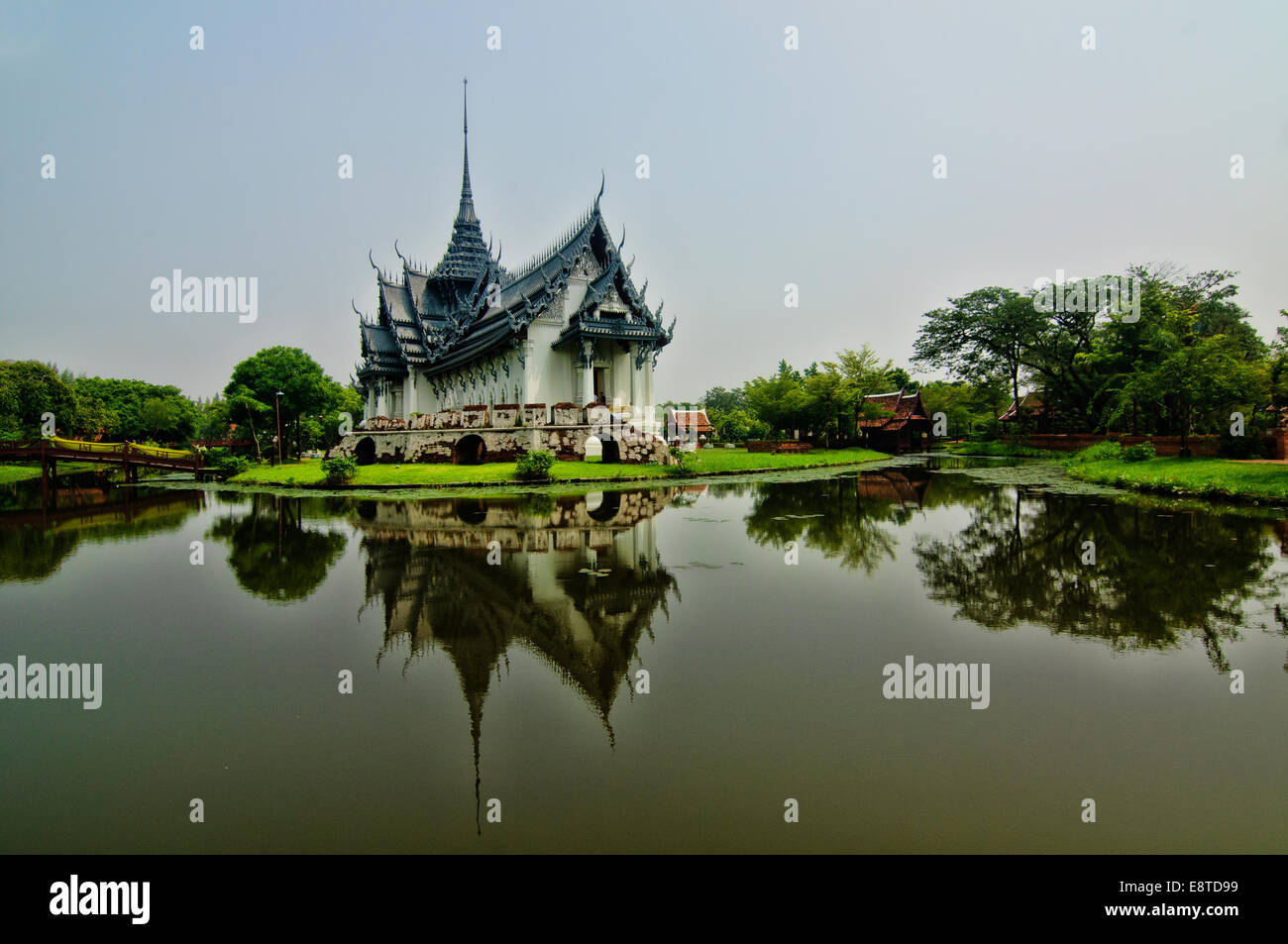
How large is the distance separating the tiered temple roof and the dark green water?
2163 centimetres

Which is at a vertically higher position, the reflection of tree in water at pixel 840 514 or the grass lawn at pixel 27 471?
the grass lawn at pixel 27 471

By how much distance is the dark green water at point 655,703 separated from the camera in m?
2.96

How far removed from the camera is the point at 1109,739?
3.58 meters

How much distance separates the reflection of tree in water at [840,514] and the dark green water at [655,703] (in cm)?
57

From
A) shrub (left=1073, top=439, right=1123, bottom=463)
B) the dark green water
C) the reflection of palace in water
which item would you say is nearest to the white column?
the reflection of palace in water

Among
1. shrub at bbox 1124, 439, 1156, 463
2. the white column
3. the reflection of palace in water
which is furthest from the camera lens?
the white column

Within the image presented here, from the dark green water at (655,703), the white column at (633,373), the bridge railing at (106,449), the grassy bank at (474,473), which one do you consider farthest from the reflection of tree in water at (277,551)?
the bridge railing at (106,449)

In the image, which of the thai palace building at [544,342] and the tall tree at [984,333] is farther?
the tall tree at [984,333]

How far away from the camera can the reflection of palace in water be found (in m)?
5.03

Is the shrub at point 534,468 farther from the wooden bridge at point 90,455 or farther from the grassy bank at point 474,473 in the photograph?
the wooden bridge at point 90,455

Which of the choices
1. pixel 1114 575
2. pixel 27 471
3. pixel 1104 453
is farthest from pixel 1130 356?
pixel 27 471

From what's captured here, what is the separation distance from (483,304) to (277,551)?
1018 inches

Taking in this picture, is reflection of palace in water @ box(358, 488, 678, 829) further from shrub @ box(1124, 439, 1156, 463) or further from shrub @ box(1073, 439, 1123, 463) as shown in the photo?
shrub @ box(1073, 439, 1123, 463)

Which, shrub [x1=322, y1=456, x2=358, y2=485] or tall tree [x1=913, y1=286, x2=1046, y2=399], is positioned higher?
tall tree [x1=913, y1=286, x2=1046, y2=399]
